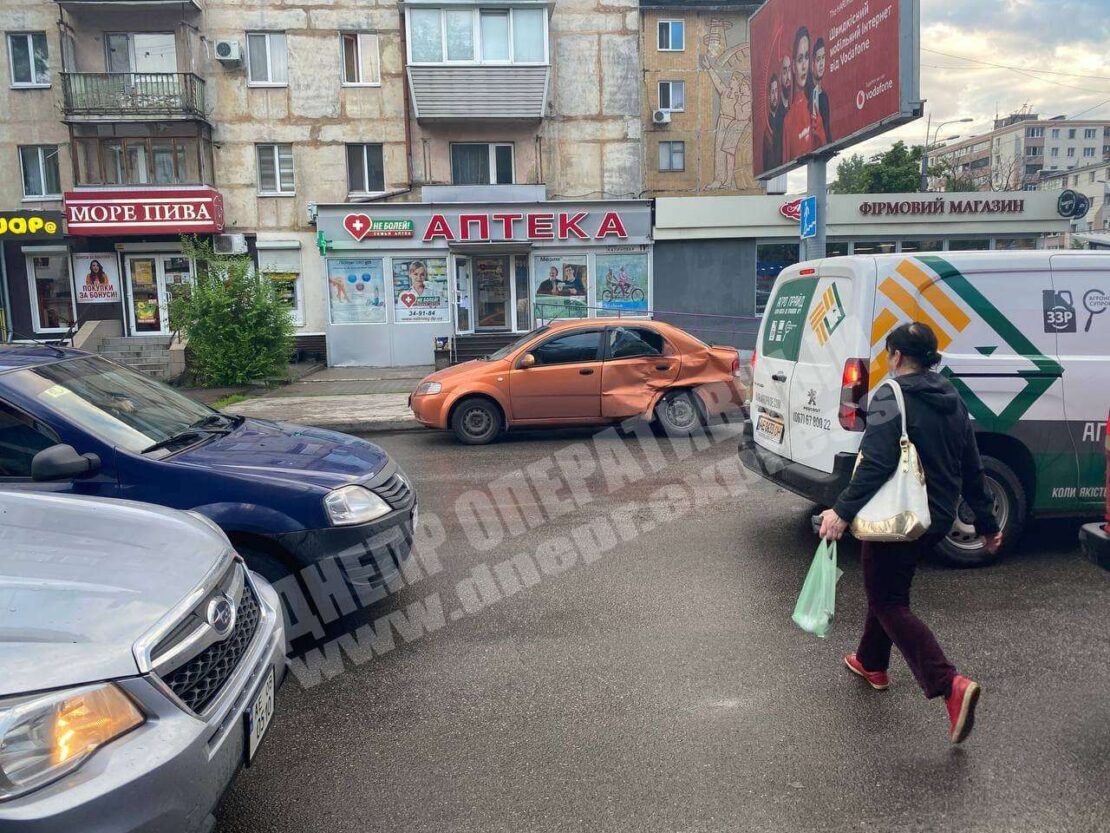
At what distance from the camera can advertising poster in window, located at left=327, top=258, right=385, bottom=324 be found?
21812 mm

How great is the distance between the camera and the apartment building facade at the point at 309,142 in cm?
2172

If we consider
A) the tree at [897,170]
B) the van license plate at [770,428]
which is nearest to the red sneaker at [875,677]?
the van license plate at [770,428]

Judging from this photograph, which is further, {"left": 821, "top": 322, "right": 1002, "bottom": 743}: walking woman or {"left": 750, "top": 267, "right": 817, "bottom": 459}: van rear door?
{"left": 750, "top": 267, "right": 817, "bottom": 459}: van rear door

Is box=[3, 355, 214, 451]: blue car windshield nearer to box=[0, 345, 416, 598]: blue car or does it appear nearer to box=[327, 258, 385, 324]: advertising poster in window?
box=[0, 345, 416, 598]: blue car

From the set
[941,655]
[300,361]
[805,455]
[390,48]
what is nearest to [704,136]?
[390,48]

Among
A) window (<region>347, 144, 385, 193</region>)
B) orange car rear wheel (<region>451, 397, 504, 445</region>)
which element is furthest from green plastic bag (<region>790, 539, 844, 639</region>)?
window (<region>347, 144, 385, 193</region>)

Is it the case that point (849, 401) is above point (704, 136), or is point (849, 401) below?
below

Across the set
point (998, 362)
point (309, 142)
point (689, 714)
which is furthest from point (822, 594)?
point (309, 142)

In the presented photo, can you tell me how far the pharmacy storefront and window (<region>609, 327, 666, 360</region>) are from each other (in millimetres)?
11217

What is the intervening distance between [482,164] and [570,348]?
14715 millimetres

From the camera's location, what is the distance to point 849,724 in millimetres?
3459

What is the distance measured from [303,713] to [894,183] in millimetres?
38388

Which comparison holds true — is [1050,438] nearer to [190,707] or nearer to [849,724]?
[849,724]

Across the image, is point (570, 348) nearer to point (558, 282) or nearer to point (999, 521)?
point (999, 521)
